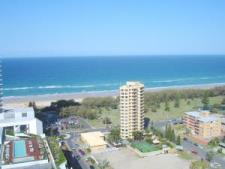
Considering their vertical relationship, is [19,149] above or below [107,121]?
above

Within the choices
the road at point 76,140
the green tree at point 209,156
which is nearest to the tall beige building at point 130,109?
the road at point 76,140

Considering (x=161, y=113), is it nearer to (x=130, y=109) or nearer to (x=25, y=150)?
(x=130, y=109)

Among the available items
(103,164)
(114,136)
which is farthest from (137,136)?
(103,164)

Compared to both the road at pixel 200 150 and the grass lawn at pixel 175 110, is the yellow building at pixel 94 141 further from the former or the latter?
the grass lawn at pixel 175 110

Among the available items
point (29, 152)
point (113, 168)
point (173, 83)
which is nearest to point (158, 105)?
point (113, 168)

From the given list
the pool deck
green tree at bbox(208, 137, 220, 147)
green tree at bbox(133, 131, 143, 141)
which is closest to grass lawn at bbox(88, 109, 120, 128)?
green tree at bbox(133, 131, 143, 141)

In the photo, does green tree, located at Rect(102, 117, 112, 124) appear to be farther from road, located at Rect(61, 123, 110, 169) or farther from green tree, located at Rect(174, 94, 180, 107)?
green tree, located at Rect(174, 94, 180, 107)
